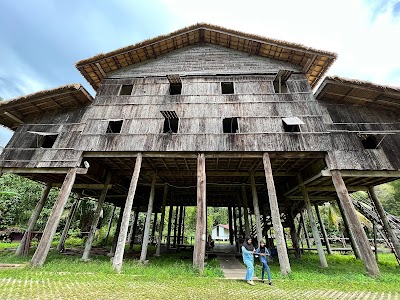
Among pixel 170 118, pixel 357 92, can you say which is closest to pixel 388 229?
pixel 357 92

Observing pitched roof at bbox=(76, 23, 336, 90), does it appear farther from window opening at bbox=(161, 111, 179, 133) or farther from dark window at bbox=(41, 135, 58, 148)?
window opening at bbox=(161, 111, 179, 133)

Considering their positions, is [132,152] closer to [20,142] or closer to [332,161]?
[20,142]

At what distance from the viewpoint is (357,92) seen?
11.7 m

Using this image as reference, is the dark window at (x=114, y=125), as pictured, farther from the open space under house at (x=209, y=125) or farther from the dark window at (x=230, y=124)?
the dark window at (x=230, y=124)

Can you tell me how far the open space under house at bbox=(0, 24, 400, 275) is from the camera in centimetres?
1059

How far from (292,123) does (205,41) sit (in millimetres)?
9137

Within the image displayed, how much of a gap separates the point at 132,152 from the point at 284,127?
28.4 feet

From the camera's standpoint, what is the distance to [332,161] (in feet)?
34.0

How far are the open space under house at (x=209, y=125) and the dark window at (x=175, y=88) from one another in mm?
70

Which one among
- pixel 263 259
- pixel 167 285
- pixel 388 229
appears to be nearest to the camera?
pixel 167 285

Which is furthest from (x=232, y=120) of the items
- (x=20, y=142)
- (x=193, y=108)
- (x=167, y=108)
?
(x=20, y=142)

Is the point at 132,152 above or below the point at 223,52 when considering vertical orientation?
below

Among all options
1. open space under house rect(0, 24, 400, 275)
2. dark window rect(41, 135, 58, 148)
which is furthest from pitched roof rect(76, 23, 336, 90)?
dark window rect(41, 135, 58, 148)

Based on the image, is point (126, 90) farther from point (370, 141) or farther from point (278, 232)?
point (370, 141)
